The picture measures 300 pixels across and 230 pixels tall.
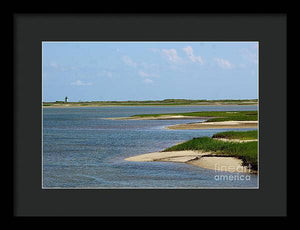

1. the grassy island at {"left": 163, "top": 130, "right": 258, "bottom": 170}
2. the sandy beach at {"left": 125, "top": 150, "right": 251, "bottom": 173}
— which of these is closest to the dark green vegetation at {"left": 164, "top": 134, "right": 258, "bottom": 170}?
the grassy island at {"left": 163, "top": 130, "right": 258, "bottom": 170}

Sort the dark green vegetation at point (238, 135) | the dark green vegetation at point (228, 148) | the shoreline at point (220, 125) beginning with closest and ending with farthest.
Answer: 1. the dark green vegetation at point (228, 148)
2. the dark green vegetation at point (238, 135)
3. the shoreline at point (220, 125)

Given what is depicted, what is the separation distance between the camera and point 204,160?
12.7 m

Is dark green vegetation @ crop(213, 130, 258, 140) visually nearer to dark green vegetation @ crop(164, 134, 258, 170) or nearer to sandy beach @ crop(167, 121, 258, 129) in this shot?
dark green vegetation @ crop(164, 134, 258, 170)

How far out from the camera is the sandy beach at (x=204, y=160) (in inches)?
451

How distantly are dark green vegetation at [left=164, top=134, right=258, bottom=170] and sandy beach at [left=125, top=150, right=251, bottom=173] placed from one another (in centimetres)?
13

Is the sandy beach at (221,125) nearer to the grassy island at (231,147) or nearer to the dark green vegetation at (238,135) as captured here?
the dark green vegetation at (238,135)

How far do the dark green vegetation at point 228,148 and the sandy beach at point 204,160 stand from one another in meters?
0.13

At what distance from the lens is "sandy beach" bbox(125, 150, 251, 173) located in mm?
11443

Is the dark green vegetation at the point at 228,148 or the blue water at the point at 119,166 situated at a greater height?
the dark green vegetation at the point at 228,148

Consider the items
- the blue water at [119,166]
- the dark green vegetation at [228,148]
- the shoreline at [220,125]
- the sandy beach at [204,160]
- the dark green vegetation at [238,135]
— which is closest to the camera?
the blue water at [119,166]

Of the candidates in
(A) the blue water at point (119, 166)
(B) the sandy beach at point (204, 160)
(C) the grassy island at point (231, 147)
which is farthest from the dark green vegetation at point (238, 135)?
(A) the blue water at point (119, 166)
